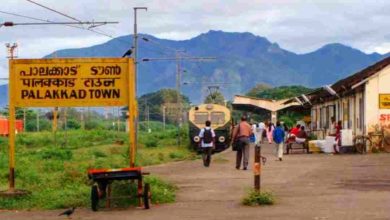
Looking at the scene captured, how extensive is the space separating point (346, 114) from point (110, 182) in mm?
24658

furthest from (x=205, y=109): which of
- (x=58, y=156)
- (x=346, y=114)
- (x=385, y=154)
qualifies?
(x=385, y=154)

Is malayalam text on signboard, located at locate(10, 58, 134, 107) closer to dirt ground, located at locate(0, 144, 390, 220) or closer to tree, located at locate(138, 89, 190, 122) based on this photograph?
dirt ground, located at locate(0, 144, 390, 220)

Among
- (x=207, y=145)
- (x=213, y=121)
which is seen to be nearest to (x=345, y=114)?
(x=213, y=121)

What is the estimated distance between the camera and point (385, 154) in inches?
1224

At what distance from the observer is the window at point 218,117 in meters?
45.4

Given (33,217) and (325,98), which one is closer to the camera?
(33,217)

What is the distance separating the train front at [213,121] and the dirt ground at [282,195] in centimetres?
1879

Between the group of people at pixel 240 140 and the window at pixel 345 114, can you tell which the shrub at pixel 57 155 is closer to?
the group of people at pixel 240 140

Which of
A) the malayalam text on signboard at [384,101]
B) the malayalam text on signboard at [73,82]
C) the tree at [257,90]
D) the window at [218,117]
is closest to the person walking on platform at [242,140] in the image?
the malayalam text on signboard at [384,101]

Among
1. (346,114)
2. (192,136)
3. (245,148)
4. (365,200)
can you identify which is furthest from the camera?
(192,136)

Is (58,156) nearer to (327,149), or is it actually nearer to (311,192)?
(327,149)

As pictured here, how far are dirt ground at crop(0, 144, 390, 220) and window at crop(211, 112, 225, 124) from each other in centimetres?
1976

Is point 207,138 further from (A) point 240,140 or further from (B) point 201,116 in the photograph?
(B) point 201,116

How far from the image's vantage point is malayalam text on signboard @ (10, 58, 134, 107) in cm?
1622
